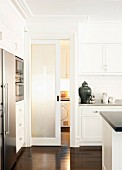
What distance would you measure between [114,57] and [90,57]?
54 cm

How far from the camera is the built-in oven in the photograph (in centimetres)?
469

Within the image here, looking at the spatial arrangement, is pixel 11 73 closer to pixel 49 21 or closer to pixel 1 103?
pixel 1 103

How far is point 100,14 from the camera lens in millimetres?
5105

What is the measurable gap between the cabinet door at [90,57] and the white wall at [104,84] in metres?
0.38

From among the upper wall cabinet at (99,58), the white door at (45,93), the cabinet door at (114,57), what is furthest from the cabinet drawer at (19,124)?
the cabinet door at (114,57)

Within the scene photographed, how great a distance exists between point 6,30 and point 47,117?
7.73 feet

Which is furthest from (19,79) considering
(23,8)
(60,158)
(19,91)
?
(60,158)

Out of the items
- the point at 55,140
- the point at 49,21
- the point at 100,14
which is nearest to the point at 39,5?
the point at 49,21

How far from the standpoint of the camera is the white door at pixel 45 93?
5559 mm

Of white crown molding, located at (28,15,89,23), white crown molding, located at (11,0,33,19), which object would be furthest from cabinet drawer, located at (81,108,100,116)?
white crown molding, located at (11,0,33,19)

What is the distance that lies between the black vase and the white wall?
401 mm

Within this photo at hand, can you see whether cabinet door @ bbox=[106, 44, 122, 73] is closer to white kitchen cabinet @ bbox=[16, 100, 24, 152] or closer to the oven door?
the oven door

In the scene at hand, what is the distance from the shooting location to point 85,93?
559 centimetres

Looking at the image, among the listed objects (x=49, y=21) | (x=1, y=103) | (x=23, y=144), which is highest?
(x=49, y=21)
